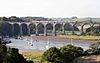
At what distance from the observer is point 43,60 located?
2128 inches

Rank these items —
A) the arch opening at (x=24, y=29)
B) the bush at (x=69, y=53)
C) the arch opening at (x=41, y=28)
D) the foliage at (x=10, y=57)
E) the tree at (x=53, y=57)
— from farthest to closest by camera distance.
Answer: the arch opening at (x=41, y=28) < the arch opening at (x=24, y=29) < the bush at (x=69, y=53) < the tree at (x=53, y=57) < the foliage at (x=10, y=57)

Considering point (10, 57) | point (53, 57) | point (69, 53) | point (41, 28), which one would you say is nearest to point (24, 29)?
point (41, 28)

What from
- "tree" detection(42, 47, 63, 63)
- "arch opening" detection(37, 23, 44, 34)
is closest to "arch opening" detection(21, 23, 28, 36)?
"arch opening" detection(37, 23, 44, 34)

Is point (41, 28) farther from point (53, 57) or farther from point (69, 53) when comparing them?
point (53, 57)

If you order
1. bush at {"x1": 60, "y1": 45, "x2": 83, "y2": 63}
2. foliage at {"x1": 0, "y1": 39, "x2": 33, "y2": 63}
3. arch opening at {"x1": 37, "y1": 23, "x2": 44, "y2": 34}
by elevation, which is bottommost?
arch opening at {"x1": 37, "y1": 23, "x2": 44, "y2": 34}

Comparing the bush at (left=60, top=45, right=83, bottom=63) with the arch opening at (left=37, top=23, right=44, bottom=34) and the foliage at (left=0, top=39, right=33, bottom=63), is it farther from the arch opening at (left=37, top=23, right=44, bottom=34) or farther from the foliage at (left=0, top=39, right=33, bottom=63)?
the arch opening at (left=37, top=23, right=44, bottom=34)

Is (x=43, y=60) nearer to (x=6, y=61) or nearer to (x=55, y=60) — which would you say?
(x=55, y=60)

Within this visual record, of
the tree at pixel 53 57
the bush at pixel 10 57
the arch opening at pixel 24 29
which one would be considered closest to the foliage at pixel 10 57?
the bush at pixel 10 57

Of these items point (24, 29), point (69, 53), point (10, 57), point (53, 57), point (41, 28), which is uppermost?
point (10, 57)

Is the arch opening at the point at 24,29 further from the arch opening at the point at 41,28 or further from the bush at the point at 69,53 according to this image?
the bush at the point at 69,53

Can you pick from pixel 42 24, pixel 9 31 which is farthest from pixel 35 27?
pixel 9 31

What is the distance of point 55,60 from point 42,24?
112 meters

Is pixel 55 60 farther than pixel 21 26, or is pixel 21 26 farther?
pixel 21 26

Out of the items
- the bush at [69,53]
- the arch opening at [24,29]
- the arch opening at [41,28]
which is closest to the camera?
the bush at [69,53]
